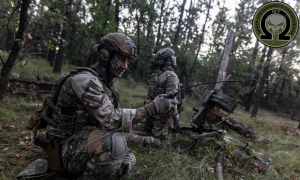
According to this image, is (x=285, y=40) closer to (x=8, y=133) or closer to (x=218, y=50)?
(x=8, y=133)

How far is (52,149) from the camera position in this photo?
222cm

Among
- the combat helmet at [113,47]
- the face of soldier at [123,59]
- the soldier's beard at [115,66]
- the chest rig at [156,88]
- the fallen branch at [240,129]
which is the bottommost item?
the fallen branch at [240,129]

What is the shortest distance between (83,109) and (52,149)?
24.3 inches

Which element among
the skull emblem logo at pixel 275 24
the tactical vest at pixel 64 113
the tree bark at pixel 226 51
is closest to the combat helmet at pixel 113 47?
the tactical vest at pixel 64 113

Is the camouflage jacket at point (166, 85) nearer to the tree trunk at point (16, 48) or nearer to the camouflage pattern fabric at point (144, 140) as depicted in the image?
the camouflage pattern fabric at point (144, 140)

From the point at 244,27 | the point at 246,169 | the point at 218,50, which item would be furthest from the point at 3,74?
the point at 218,50

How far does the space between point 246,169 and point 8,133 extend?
15.1ft

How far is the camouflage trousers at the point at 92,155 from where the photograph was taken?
2031 mm

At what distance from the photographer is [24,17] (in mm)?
3916

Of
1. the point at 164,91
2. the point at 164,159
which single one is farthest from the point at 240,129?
the point at 164,159

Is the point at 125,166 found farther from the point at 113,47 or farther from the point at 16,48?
the point at 16,48

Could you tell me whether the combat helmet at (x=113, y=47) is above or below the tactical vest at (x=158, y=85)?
above

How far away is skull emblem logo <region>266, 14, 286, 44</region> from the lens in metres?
4.02

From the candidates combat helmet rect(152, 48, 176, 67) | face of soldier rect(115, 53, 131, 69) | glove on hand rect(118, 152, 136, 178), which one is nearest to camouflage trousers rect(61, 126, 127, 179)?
glove on hand rect(118, 152, 136, 178)
